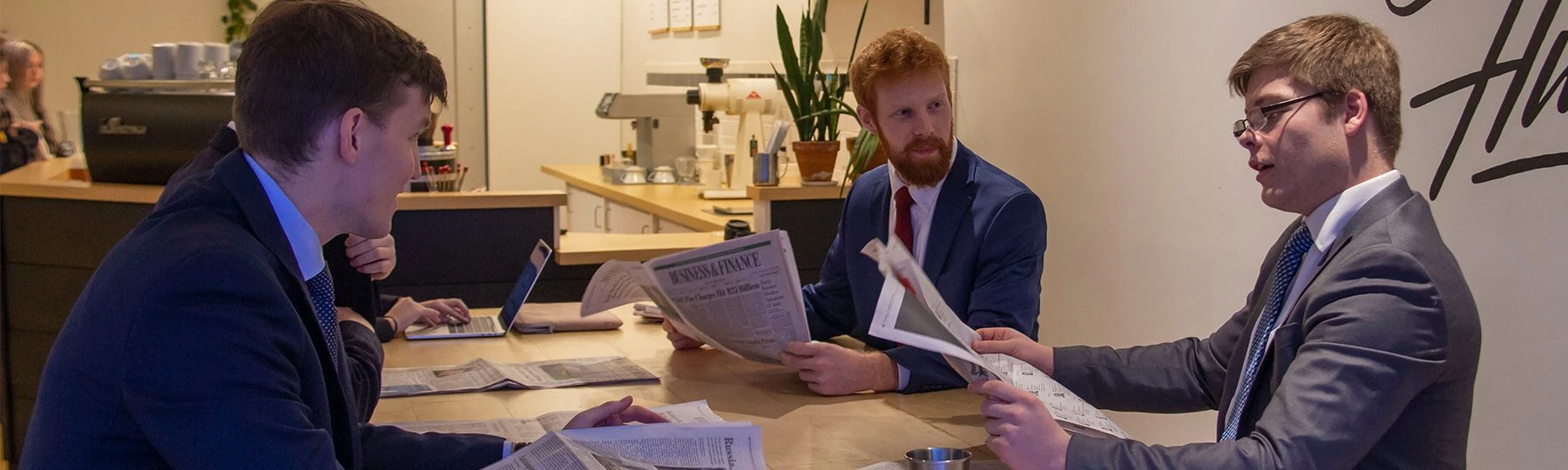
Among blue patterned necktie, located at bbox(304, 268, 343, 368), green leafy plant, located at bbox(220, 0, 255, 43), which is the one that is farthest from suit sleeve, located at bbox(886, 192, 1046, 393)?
green leafy plant, located at bbox(220, 0, 255, 43)

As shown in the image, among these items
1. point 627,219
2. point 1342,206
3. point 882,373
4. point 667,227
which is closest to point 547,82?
point 627,219

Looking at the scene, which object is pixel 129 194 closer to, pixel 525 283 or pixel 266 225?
pixel 525 283

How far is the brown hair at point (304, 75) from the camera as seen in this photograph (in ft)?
4.20

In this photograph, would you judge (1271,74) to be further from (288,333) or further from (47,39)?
(47,39)

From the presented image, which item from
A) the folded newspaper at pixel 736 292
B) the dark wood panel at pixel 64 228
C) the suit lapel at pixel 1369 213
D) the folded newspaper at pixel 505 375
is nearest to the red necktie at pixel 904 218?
the folded newspaper at pixel 736 292

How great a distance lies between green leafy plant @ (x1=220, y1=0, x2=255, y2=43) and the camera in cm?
803

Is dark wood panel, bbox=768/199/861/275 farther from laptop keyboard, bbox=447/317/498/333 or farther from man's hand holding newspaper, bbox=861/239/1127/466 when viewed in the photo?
man's hand holding newspaper, bbox=861/239/1127/466

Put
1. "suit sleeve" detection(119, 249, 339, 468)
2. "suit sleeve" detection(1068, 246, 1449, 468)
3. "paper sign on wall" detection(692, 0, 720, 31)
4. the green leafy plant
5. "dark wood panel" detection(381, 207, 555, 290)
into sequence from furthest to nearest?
the green leafy plant, "paper sign on wall" detection(692, 0, 720, 31), "dark wood panel" detection(381, 207, 555, 290), "suit sleeve" detection(1068, 246, 1449, 468), "suit sleeve" detection(119, 249, 339, 468)

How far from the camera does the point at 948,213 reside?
8.11ft

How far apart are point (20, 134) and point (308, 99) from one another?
574 cm

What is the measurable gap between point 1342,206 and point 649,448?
0.89 meters

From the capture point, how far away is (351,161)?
Result: 133cm

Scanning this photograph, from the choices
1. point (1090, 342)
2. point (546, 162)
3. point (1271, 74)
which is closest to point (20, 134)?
point (546, 162)

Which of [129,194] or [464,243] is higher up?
[129,194]
